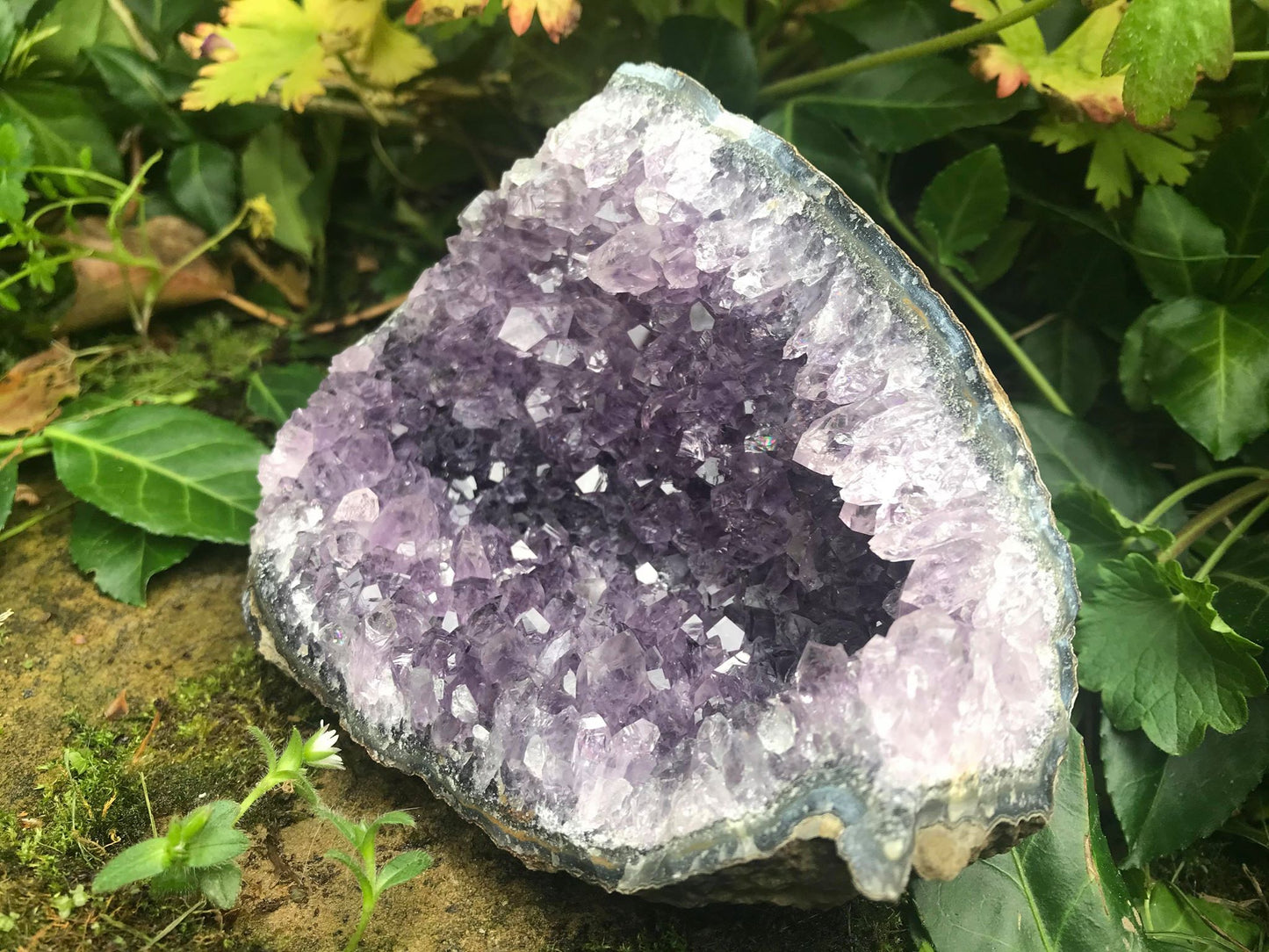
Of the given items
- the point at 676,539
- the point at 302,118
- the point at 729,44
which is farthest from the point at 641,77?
the point at 302,118

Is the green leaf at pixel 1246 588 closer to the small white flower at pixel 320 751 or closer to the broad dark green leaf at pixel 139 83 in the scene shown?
the small white flower at pixel 320 751

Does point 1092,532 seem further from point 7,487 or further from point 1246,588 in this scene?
point 7,487

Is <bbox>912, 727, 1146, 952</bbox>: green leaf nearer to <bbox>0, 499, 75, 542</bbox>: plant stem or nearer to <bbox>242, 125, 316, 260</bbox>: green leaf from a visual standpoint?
<bbox>0, 499, 75, 542</bbox>: plant stem

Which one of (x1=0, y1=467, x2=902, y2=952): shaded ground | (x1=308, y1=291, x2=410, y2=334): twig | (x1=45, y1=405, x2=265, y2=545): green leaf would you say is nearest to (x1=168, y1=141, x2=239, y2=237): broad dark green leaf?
(x1=308, y1=291, x2=410, y2=334): twig

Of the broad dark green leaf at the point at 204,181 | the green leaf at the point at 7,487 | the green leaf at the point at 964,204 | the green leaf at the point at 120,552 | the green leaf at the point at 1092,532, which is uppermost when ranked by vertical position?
the green leaf at the point at 964,204

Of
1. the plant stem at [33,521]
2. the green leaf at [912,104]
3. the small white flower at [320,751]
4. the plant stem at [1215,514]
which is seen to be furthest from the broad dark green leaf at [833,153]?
the plant stem at [33,521]
